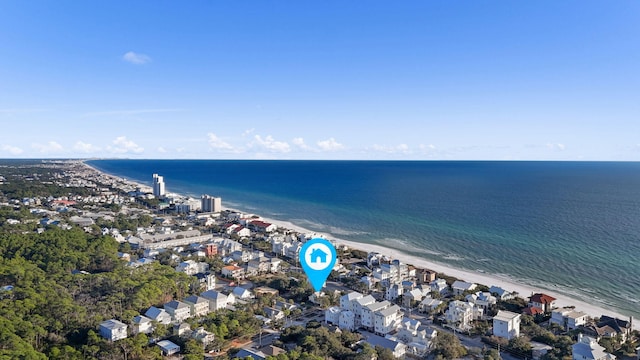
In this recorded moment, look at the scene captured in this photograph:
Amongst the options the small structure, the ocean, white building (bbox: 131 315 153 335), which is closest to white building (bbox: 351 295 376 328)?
the small structure

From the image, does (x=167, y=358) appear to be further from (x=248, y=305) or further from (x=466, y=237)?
(x=466, y=237)

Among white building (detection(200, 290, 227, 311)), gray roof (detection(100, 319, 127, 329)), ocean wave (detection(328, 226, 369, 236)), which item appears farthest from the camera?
ocean wave (detection(328, 226, 369, 236))

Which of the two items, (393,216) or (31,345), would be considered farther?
(393,216)

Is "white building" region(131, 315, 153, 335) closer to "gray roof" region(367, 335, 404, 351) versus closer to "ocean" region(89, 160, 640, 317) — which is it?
"gray roof" region(367, 335, 404, 351)

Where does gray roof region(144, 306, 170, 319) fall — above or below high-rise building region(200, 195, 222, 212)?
below

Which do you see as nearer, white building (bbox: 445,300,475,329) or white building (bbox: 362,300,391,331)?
white building (bbox: 362,300,391,331)

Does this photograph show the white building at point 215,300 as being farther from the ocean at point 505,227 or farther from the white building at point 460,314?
the ocean at point 505,227

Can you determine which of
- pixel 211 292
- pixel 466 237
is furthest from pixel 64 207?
pixel 466 237
